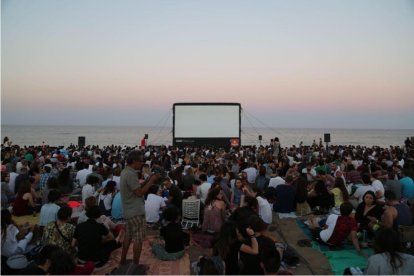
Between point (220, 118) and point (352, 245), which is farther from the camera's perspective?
point (220, 118)

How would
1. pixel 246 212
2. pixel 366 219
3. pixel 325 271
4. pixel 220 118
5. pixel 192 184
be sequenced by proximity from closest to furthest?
pixel 325 271 < pixel 246 212 < pixel 366 219 < pixel 192 184 < pixel 220 118

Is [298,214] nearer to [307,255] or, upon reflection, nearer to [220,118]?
[307,255]

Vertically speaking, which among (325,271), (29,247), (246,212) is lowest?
(325,271)

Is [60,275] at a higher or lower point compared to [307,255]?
higher

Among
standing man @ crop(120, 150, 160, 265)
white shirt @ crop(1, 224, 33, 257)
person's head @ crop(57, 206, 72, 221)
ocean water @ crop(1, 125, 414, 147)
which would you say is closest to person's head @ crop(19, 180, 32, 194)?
white shirt @ crop(1, 224, 33, 257)

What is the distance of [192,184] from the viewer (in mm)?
7594

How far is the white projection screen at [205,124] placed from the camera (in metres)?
20.9

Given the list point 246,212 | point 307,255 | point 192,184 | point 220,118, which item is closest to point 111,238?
point 246,212

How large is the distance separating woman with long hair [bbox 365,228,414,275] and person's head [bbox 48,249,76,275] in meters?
2.76

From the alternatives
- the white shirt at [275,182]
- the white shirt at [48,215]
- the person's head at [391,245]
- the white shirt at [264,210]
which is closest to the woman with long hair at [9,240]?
the white shirt at [48,215]

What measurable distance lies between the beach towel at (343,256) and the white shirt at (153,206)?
2674 millimetres

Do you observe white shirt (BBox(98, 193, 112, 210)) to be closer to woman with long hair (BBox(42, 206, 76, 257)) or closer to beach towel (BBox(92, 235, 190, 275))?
beach towel (BBox(92, 235, 190, 275))

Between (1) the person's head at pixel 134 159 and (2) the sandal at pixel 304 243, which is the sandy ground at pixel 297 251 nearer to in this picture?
(2) the sandal at pixel 304 243

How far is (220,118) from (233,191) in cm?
1438
